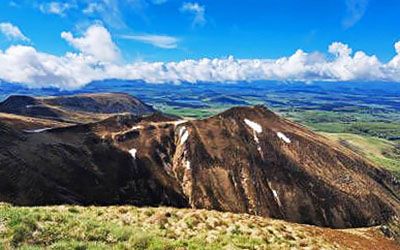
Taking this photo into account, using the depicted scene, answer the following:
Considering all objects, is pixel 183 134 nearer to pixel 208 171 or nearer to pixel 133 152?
pixel 133 152

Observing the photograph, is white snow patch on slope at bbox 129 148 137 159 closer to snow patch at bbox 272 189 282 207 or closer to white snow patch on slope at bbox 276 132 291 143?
snow patch at bbox 272 189 282 207

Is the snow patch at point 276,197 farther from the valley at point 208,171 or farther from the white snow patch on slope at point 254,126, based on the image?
the white snow patch on slope at point 254,126

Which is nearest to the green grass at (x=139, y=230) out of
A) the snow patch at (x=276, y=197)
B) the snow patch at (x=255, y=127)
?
the snow patch at (x=276, y=197)

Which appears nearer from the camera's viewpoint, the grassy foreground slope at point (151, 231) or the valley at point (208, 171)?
the grassy foreground slope at point (151, 231)

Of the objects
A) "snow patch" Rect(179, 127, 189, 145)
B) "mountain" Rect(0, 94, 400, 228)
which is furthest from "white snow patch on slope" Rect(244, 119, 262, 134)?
"snow patch" Rect(179, 127, 189, 145)

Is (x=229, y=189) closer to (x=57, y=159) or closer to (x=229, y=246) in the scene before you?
(x=57, y=159)

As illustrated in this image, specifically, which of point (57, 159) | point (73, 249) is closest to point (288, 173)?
point (57, 159)
